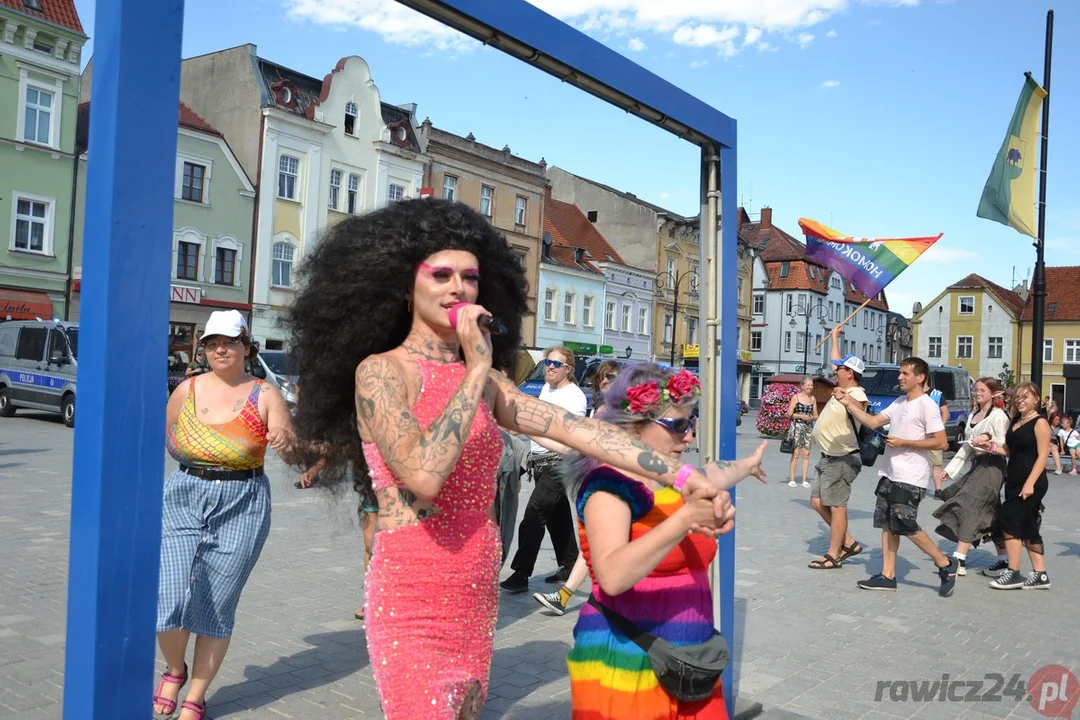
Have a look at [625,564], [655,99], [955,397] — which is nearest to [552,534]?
[655,99]

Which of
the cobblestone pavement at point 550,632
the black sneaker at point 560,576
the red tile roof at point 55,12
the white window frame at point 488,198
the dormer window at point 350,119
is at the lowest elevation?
the cobblestone pavement at point 550,632

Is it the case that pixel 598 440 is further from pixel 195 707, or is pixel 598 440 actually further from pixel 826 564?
pixel 826 564

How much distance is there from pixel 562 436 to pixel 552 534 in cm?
518

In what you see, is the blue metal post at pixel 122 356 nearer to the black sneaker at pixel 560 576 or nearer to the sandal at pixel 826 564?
the black sneaker at pixel 560 576

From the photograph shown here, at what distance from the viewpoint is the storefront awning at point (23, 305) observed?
25.4m

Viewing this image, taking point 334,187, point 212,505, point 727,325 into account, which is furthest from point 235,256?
point 727,325

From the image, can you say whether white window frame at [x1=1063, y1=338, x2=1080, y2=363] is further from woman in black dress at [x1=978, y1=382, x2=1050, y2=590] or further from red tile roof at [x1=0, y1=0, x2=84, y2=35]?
woman in black dress at [x1=978, y1=382, x2=1050, y2=590]

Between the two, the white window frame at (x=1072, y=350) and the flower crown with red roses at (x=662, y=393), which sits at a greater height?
the white window frame at (x=1072, y=350)

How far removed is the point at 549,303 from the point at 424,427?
41637 mm

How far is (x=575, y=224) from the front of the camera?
5228 cm

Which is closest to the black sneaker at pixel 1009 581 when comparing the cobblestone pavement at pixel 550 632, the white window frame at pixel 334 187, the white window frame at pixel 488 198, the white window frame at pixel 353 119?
the cobblestone pavement at pixel 550 632

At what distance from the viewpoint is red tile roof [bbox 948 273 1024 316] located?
7231 centimetres

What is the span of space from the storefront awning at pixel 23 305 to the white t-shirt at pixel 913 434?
79.1 ft

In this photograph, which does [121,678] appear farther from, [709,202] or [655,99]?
[709,202]
